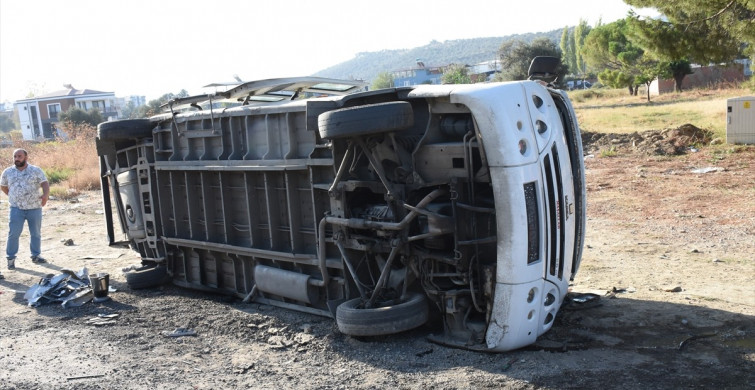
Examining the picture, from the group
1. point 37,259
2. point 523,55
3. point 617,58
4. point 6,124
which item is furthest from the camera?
point 6,124

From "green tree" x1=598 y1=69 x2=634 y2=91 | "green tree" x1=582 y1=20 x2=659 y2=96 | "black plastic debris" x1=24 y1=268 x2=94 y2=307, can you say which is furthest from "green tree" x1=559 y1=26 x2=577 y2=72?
"black plastic debris" x1=24 y1=268 x2=94 y2=307

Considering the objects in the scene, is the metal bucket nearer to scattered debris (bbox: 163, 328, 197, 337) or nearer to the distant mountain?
scattered debris (bbox: 163, 328, 197, 337)

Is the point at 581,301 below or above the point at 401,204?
below

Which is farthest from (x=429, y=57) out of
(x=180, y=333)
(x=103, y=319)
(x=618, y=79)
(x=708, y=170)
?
(x=180, y=333)

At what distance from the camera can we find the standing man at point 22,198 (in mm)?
10594

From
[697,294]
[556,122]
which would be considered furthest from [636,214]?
[556,122]

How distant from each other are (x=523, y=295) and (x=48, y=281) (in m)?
5.77

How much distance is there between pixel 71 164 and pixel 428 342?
20918 millimetres

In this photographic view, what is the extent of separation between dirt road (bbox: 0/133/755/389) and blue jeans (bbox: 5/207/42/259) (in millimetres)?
884

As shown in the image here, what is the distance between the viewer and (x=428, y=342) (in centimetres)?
579

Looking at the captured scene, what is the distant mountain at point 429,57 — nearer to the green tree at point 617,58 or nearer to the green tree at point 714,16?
the green tree at point 617,58

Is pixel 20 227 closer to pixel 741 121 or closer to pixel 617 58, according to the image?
pixel 741 121

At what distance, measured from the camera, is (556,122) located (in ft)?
19.0

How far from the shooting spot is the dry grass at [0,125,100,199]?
20.3 meters
